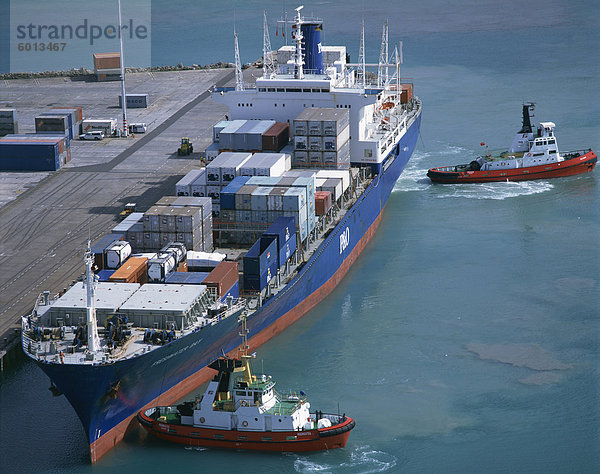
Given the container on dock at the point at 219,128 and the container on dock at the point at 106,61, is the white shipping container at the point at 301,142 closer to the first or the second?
the container on dock at the point at 219,128

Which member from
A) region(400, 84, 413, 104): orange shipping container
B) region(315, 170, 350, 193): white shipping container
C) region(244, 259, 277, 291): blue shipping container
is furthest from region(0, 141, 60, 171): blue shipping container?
region(244, 259, 277, 291): blue shipping container

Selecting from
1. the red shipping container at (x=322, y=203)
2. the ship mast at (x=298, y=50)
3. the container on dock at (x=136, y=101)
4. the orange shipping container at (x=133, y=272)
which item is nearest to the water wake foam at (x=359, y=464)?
the orange shipping container at (x=133, y=272)

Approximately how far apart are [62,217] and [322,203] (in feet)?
66.2

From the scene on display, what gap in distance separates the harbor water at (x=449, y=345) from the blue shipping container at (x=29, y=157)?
2813cm

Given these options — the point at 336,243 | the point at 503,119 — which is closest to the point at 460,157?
the point at 503,119

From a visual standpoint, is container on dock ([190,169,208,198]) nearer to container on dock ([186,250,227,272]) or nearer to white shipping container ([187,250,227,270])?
white shipping container ([187,250,227,270])

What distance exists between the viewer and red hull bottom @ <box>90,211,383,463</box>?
151 feet

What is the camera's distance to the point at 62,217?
7369cm

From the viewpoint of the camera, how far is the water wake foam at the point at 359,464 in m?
44.7

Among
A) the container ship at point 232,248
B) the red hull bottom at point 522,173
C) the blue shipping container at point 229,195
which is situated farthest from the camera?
the red hull bottom at point 522,173

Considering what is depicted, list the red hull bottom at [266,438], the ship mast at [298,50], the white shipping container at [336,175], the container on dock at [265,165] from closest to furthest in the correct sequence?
the red hull bottom at [266,438] < the container on dock at [265,165] < the white shipping container at [336,175] < the ship mast at [298,50]

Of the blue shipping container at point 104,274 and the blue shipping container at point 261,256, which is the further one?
the blue shipping container at point 261,256

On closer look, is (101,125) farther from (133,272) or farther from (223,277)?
(223,277)

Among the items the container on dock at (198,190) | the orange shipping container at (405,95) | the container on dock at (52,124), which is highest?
the orange shipping container at (405,95)
